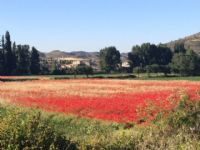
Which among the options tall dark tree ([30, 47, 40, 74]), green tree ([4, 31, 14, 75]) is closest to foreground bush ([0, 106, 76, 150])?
green tree ([4, 31, 14, 75])

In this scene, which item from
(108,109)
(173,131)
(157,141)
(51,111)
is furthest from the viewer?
(51,111)

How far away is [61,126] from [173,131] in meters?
8.91

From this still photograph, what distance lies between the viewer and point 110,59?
6196 inches

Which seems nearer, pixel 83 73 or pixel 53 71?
pixel 83 73

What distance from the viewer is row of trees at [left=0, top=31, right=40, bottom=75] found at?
127 metres

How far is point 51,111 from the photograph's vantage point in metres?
30.1

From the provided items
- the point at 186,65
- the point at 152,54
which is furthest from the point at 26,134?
the point at 152,54

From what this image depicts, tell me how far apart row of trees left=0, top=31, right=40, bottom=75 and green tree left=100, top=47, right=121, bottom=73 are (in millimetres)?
23139

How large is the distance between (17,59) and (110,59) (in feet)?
110

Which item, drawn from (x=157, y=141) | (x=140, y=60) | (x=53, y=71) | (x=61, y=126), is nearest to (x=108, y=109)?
(x=61, y=126)

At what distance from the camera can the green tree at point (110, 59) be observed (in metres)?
154

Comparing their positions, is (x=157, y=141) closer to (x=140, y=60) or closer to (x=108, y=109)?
(x=108, y=109)

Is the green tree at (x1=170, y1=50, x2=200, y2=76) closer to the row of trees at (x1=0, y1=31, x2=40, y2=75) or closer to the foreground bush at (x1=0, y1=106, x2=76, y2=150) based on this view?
the row of trees at (x1=0, y1=31, x2=40, y2=75)

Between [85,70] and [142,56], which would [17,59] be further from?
[142,56]
